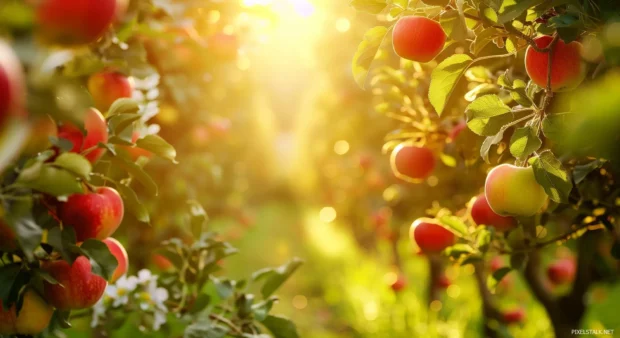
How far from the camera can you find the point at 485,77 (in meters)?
1.46

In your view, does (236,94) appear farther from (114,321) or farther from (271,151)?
(271,151)

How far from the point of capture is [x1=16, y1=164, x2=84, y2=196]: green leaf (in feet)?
2.85

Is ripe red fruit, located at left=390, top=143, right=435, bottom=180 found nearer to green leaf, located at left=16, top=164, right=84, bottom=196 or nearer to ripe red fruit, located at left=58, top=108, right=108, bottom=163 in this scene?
ripe red fruit, located at left=58, top=108, right=108, bottom=163

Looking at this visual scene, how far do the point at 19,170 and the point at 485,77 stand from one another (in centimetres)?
114

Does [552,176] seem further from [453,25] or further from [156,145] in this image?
[156,145]

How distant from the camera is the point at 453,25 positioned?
105 centimetres

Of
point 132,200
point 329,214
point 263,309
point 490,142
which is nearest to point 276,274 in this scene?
point 263,309

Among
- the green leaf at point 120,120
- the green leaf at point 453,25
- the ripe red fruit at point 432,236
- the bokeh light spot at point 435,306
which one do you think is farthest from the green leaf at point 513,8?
the bokeh light spot at point 435,306

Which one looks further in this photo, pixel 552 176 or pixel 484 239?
pixel 484 239

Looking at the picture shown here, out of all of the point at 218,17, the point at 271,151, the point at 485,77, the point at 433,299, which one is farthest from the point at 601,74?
the point at 271,151

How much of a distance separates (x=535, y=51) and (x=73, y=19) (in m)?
0.84

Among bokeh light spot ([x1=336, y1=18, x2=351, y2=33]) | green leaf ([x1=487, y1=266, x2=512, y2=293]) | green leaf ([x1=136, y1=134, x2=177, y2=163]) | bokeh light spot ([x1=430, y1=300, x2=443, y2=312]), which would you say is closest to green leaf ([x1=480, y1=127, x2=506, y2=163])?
green leaf ([x1=487, y1=266, x2=512, y2=293])

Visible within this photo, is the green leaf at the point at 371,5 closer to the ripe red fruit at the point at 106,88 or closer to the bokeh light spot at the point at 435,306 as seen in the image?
the ripe red fruit at the point at 106,88

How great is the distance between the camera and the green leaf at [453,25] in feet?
3.38
